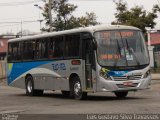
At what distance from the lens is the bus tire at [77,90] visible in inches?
860

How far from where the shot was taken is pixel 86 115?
15039mm

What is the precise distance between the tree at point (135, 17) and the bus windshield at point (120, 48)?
3044 cm

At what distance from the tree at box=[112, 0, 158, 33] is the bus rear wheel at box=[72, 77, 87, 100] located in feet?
99.3

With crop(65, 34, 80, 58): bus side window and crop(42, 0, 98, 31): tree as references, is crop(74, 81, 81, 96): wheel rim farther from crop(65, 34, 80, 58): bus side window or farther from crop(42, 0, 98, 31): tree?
crop(42, 0, 98, 31): tree

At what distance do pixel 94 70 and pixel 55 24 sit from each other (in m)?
41.5

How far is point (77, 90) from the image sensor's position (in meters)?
22.1

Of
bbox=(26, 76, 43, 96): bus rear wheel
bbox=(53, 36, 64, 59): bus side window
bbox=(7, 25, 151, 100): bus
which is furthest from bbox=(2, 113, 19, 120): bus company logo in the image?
bbox=(26, 76, 43, 96): bus rear wheel

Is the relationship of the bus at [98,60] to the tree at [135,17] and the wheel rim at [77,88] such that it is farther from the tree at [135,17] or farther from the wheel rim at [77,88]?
the tree at [135,17]

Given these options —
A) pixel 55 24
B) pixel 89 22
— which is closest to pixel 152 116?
pixel 55 24

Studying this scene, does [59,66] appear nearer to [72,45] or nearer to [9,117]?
[72,45]

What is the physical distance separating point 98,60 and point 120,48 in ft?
3.36

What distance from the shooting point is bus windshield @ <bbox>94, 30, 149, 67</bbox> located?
68.2 ft

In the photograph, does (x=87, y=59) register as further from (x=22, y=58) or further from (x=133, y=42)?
(x=22, y=58)

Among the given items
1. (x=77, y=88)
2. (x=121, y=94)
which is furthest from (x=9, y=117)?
(x=121, y=94)
